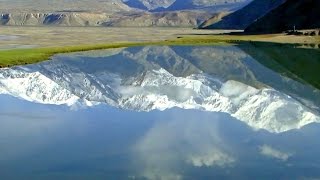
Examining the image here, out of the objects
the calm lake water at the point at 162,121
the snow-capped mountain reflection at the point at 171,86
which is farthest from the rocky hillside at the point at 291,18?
the calm lake water at the point at 162,121

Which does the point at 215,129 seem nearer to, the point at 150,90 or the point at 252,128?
the point at 252,128

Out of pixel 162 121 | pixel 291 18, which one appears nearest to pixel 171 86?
pixel 162 121

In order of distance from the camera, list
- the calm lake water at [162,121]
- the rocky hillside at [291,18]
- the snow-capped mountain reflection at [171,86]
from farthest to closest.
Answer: the rocky hillside at [291,18]
the snow-capped mountain reflection at [171,86]
the calm lake water at [162,121]

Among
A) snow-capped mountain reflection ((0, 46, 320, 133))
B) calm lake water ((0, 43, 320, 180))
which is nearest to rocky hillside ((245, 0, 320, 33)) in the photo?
snow-capped mountain reflection ((0, 46, 320, 133))

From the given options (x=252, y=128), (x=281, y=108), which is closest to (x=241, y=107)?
(x=281, y=108)

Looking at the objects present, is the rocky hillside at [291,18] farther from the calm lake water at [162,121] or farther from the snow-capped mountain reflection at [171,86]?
the calm lake water at [162,121]

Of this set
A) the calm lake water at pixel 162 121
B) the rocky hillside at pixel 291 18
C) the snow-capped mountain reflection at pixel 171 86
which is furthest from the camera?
the rocky hillside at pixel 291 18

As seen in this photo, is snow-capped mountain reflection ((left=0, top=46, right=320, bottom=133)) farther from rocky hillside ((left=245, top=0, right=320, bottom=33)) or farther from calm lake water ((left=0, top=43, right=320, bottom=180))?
rocky hillside ((left=245, top=0, right=320, bottom=33))
